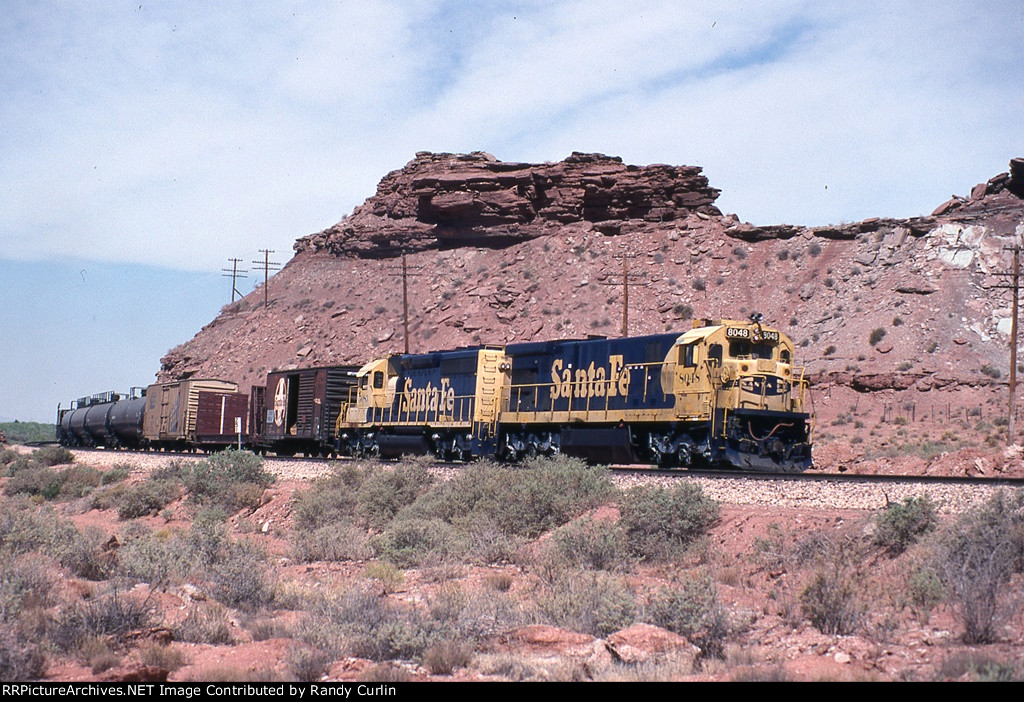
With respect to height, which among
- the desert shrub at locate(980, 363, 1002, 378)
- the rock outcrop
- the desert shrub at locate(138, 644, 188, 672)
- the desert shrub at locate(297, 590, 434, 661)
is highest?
the rock outcrop

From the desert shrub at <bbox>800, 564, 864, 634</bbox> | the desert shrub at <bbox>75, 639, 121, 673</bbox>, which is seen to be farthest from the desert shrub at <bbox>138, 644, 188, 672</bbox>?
the desert shrub at <bbox>800, 564, 864, 634</bbox>

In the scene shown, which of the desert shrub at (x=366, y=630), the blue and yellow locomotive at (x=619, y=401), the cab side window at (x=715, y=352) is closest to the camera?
Answer: the desert shrub at (x=366, y=630)

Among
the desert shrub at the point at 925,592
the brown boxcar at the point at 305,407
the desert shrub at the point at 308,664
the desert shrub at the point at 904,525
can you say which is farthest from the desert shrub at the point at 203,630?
the brown boxcar at the point at 305,407

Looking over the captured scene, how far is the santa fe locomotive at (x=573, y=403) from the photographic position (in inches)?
816

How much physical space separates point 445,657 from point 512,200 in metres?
62.9

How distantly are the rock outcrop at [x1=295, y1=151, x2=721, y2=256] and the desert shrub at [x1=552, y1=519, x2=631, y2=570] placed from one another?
2149 inches

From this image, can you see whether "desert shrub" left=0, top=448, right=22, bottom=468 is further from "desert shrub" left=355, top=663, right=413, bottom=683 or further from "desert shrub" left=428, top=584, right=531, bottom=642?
"desert shrub" left=355, top=663, right=413, bottom=683

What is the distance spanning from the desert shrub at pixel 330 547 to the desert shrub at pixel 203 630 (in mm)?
4863

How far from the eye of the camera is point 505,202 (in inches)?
2803

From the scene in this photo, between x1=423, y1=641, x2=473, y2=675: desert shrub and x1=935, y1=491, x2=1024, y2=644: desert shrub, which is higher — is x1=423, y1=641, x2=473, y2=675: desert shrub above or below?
below

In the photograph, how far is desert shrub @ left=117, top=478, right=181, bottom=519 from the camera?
23156mm

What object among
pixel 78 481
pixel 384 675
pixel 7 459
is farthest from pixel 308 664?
pixel 7 459

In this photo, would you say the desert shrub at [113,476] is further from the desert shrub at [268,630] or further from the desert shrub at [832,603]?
the desert shrub at [832,603]

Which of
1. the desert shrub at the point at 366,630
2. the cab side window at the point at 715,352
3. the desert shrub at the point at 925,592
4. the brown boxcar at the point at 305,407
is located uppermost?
the cab side window at the point at 715,352
